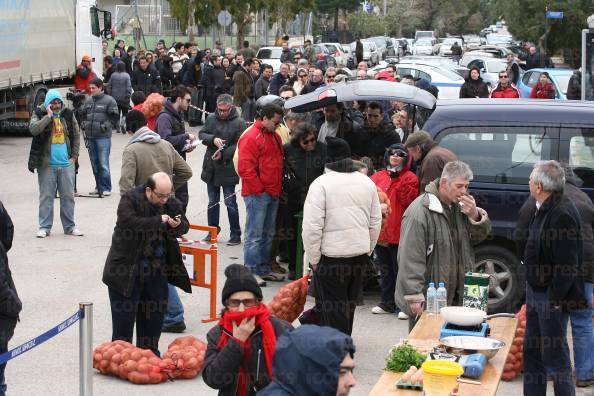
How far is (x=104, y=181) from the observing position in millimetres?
18109

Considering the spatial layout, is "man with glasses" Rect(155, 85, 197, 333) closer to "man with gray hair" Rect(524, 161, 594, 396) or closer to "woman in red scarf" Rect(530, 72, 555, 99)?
"man with gray hair" Rect(524, 161, 594, 396)

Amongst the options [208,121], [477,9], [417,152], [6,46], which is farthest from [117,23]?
[477,9]

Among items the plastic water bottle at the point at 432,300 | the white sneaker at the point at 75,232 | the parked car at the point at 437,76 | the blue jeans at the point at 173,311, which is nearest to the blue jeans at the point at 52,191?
the white sneaker at the point at 75,232

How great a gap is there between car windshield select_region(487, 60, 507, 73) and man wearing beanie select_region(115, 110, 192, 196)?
29.3 metres

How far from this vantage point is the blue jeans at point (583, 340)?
870 centimetres

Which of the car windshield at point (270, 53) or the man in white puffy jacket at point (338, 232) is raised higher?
the car windshield at point (270, 53)

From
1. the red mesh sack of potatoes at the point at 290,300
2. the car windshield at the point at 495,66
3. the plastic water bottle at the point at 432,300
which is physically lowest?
the red mesh sack of potatoes at the point at 290,300

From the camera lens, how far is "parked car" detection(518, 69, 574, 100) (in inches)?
1088

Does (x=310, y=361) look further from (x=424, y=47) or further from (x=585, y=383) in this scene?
(x=424, y=47)

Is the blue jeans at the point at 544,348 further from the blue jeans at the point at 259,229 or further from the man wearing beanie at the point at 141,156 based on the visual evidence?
the blue jeans at the point at 259,229

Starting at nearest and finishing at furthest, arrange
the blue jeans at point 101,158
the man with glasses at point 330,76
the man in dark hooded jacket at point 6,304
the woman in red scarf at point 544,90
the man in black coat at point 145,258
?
the man in dark hooded jacket at point 6,304, the man in black coat at point 145,258, the blue jeans at point 101,158, the man with glasses at point 330,76, the woman in red scarf at point 544,90

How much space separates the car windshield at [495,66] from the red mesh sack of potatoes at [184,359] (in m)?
31.2

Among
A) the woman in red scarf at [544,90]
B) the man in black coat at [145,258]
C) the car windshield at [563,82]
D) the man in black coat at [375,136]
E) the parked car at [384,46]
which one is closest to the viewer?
the man in black coat at [145,258]

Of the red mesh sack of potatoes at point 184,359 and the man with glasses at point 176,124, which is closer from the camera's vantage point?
the red mesh sack of potatoes at point 184,359
